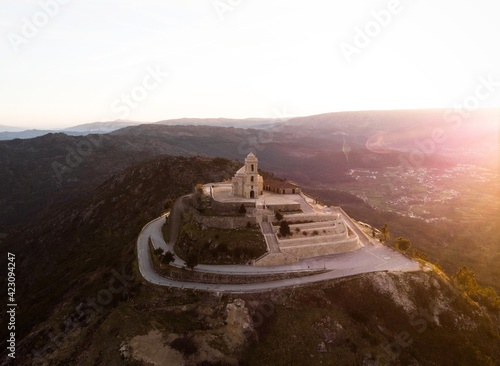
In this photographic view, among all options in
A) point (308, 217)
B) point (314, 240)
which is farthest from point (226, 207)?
point (314, 240)

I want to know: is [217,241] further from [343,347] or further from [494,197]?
[494,197]

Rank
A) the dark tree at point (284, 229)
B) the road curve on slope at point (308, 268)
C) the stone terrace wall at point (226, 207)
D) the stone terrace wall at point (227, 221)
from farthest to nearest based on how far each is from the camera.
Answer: the stone terrace wall at point (226, 207) < the stone terrace wall at point (227, 221) < the dark tree at point (284, 229) < the road curve on slope at point (308, 268)

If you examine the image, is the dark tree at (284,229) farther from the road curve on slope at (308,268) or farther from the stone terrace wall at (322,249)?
the road curve on slope at (308,268)

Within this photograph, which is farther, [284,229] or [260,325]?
[284,229]

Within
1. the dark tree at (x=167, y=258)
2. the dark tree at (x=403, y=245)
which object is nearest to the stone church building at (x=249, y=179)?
the dark tree at (x=167, y=258)

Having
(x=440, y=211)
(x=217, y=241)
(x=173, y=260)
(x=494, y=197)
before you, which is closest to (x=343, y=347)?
(x=217, y=241)

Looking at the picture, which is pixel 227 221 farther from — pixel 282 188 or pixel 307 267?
pixel 282 188

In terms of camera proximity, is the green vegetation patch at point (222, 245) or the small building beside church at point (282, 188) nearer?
the green vegetation patch at point (222, 245)

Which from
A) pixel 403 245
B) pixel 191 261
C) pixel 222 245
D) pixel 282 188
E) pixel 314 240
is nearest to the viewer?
pixel 191 261
